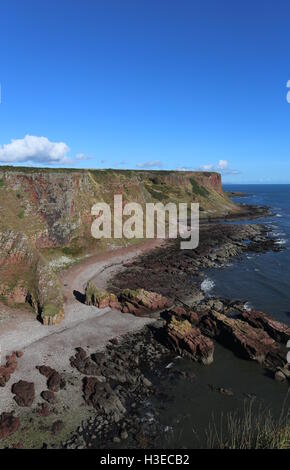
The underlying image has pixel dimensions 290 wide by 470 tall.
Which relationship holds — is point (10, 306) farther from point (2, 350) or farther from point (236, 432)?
point (236, 432)

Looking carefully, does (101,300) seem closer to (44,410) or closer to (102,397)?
(102,397)

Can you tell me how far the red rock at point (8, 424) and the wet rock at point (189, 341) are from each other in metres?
15.9

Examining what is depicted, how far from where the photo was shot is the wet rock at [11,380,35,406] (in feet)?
86.4

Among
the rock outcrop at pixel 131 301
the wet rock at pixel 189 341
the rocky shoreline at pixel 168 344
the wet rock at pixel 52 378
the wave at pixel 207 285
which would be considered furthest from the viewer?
the wave at pixel 207 285

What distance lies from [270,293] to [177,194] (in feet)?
300

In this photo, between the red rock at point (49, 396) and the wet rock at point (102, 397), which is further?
the red rock at point (49, 396)

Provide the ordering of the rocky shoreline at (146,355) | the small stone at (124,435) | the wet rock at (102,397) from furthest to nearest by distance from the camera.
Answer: the wet rock at (102,397) → the rocky shoreline at (146,355) → the small stone at (124,435)

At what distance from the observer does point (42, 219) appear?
6331cm

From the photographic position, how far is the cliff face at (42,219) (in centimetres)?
4384

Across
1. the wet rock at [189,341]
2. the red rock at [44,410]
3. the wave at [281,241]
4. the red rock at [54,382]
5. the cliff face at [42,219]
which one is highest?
the cliff face at [42,219]

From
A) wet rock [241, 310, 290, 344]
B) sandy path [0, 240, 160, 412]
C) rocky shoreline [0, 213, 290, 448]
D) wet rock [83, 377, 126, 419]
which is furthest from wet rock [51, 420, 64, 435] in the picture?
wet rock [241, 310, 290, 344]

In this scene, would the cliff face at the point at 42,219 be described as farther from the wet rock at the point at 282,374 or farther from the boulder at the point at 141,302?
the wet rock at the point at 282,374

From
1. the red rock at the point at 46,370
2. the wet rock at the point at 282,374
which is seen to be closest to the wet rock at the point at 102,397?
the red rock at the point at 46,370

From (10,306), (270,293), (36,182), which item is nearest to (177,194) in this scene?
(36,182)
